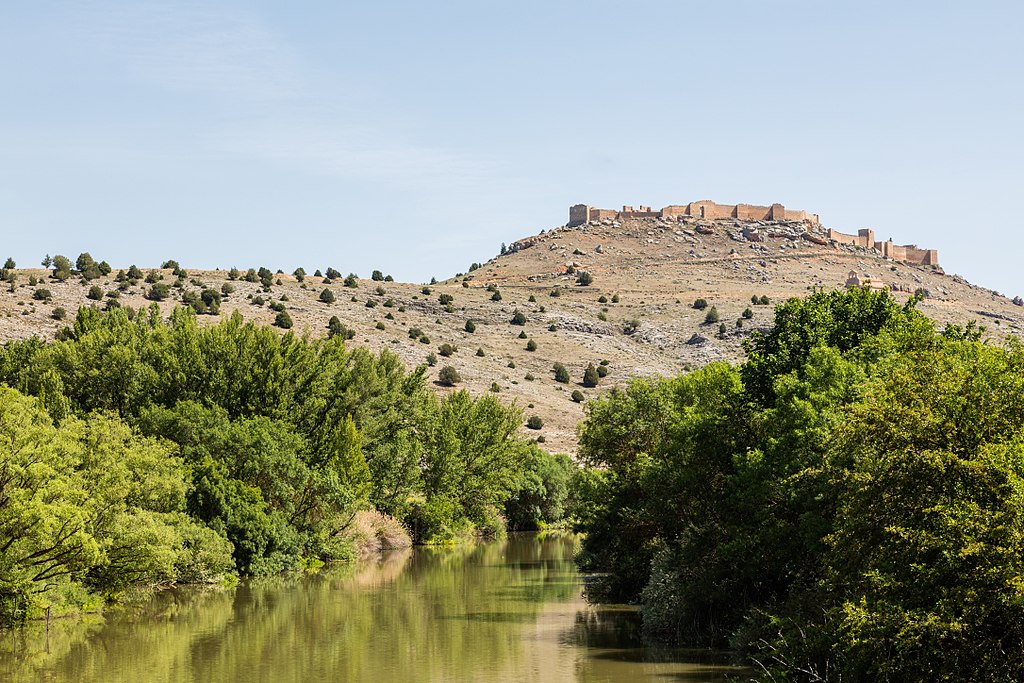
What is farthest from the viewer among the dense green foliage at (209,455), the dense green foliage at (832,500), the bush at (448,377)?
the bush at (448,377)

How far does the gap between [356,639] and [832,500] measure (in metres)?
18.7

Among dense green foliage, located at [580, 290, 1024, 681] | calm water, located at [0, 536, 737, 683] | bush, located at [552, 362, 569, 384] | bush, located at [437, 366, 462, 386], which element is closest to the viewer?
dense green foliage, located at [580, 290, 1024, 681]

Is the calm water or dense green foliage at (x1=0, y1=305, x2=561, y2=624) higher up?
dense green foliage at (x1=0, y1=305, x2=561, y2=624)

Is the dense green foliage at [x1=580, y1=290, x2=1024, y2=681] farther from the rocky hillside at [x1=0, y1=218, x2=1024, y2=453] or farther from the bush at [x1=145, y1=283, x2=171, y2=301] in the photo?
the bush at [x1=145, y1=283, x2=171, y2=301]

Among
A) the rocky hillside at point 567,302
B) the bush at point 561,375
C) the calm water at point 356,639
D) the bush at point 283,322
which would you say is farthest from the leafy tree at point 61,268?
the calm water at point 356,639

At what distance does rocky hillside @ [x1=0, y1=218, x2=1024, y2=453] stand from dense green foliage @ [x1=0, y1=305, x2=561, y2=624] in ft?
45.4

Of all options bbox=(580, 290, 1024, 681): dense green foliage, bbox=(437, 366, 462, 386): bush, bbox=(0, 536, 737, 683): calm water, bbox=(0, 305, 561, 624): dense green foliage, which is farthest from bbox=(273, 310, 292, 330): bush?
bbox=(580, 290, 1024, 681): dense green foliage

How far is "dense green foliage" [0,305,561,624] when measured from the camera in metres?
38.3

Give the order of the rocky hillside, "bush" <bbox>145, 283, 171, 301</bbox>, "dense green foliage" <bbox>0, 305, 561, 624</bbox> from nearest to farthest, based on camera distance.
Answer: "dense green foliage" <bbox>0, 305, 561, 624</bbox>, the rocky hillside, "bush" <bbox>145, 283, 171, 301</bbox>

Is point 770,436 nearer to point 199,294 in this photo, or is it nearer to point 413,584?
point 413,584

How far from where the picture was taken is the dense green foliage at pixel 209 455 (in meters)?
38.3

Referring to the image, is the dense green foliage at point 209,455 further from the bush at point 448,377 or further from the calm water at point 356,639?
the bush at point 448,377

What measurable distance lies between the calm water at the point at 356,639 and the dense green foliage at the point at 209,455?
2.28 metres

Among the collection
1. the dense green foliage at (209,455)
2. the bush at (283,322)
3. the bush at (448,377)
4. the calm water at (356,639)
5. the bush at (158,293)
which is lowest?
the calm water at (356,639)
